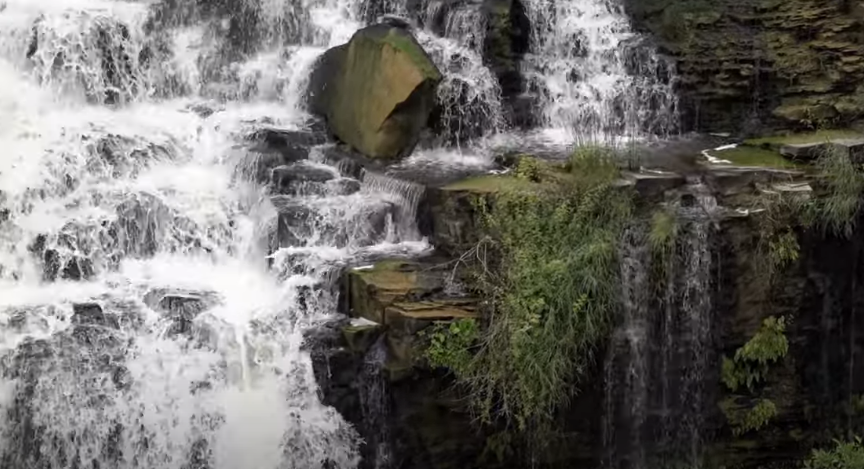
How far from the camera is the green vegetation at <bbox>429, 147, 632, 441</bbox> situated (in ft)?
27.2

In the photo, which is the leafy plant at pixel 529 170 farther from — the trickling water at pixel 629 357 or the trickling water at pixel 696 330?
the trickling water at pixel 696 330

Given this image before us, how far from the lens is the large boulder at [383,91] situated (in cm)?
1010

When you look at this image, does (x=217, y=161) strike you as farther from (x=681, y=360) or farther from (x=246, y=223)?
(x=681, y=360)

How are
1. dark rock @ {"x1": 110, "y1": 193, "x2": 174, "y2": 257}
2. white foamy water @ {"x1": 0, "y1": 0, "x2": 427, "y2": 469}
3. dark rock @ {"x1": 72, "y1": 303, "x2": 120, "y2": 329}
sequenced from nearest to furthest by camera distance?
1. white foamy water @ {"x1": 0, "y1": 0, "x2": 427, "y2": 469}
2. dark rock @ {"x1": 72, "y1": 303, "x2": 120, "y2": 329}
3. dark rock @ {"x1": 110, "y1": 193, "x2": 174, "y2": 257}

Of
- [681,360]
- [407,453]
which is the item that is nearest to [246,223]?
[407,453]

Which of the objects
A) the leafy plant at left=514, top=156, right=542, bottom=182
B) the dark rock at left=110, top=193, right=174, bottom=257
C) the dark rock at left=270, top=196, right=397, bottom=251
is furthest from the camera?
the dark rock at left=110, top=193, right=174, bottom=257

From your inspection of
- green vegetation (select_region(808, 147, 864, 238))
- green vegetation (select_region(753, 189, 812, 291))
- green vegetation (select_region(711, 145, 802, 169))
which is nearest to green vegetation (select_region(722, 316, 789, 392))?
green vegetation (select_region(753, 189, 812, 291))

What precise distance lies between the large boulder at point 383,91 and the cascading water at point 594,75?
5.17 feet

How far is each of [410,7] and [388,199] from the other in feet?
9.71

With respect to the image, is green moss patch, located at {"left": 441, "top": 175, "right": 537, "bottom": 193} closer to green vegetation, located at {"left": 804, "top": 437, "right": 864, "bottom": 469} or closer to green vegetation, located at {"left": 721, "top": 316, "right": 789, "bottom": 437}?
green vegetation, located at {"left": 721, "top": 316, "right": 789, "bottom": 437}

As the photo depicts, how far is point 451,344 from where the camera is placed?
8289 mm

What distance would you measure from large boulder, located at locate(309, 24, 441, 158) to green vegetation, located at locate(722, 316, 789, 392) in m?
3.68

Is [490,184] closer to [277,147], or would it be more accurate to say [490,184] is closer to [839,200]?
[277,147]

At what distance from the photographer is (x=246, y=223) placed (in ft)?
32.4
